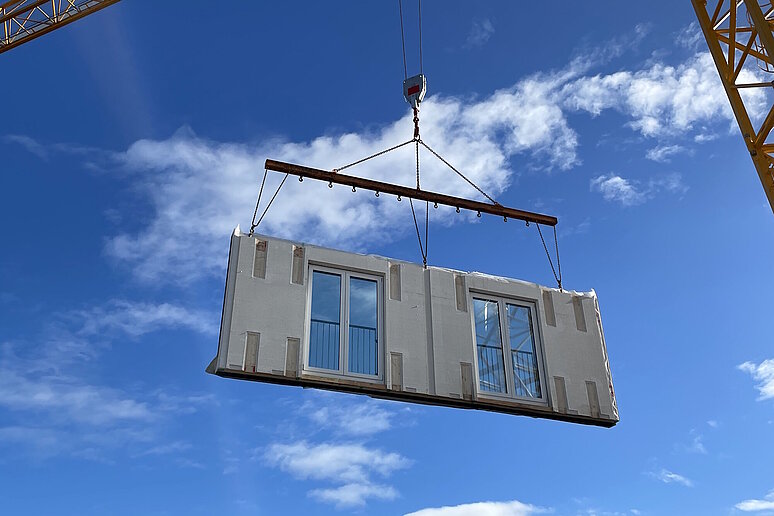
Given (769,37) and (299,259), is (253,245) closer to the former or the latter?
(299,259)

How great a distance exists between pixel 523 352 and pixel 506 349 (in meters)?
0.33

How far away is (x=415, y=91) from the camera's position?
50.4ft

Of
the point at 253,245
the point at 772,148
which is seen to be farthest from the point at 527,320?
the point at 772,148

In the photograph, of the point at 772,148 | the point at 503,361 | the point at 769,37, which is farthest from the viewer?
the point at 772,148

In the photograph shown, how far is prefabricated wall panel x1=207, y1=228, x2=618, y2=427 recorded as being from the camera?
1034 centimetres

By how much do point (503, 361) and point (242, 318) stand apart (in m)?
4.01

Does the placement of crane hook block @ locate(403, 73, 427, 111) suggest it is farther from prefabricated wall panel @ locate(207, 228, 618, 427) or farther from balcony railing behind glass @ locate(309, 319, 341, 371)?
balcony railing behind glass @ locate(309, 319, 341, 371)

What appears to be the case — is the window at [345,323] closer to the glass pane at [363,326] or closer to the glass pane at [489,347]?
the glass pane at [363,326]

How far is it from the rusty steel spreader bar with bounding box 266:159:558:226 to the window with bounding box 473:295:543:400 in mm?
1720

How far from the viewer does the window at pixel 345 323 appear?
1066 centimetres

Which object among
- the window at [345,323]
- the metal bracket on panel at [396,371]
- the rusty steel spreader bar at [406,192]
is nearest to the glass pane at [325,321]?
the window at [345,323]

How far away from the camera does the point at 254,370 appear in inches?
394

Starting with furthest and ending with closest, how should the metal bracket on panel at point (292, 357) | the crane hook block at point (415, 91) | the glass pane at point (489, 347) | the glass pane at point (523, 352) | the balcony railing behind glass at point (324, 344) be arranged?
the crane hook block at point (415, 91), the glass pane at point (523, 352), the glass pane at point (489, 347), the balcony railing behind glass at point (324, 344), the metal bracket on panel at point (292, 357)

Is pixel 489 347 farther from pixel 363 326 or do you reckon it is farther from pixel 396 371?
pixel 363 326
